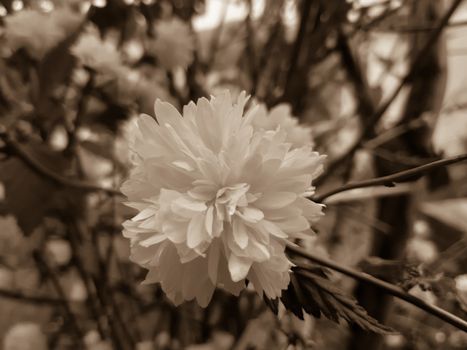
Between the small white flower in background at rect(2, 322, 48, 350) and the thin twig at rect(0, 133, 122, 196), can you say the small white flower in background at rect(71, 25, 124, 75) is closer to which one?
the thin twig at rect(0, 133, 122, 196)

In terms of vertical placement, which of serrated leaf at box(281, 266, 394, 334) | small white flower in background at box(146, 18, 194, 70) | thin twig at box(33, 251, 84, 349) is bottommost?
serrated leaf at box(281, 266, 394, 334)

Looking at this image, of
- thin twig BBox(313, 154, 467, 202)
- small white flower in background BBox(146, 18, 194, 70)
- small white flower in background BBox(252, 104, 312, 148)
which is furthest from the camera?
small white flower in background BBox(146, 18, 194, 70)

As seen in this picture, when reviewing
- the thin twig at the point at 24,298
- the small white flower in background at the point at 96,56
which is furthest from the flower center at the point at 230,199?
the thin twig at the point at 24,298

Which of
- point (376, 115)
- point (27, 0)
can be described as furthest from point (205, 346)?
point (27, 0)

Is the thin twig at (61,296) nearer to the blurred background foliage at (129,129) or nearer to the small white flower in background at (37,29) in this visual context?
the blurred background foliage at (129,129)

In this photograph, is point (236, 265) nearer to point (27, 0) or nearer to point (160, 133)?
point (160, 133)

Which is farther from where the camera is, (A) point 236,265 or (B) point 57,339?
(B) point 57,339

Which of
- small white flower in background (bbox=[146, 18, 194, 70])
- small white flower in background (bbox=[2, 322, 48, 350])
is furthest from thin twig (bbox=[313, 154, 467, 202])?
small white flower in background (bbox=[2, 322, 48, 350])

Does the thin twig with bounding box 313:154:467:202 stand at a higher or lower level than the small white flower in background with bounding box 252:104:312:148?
lower
